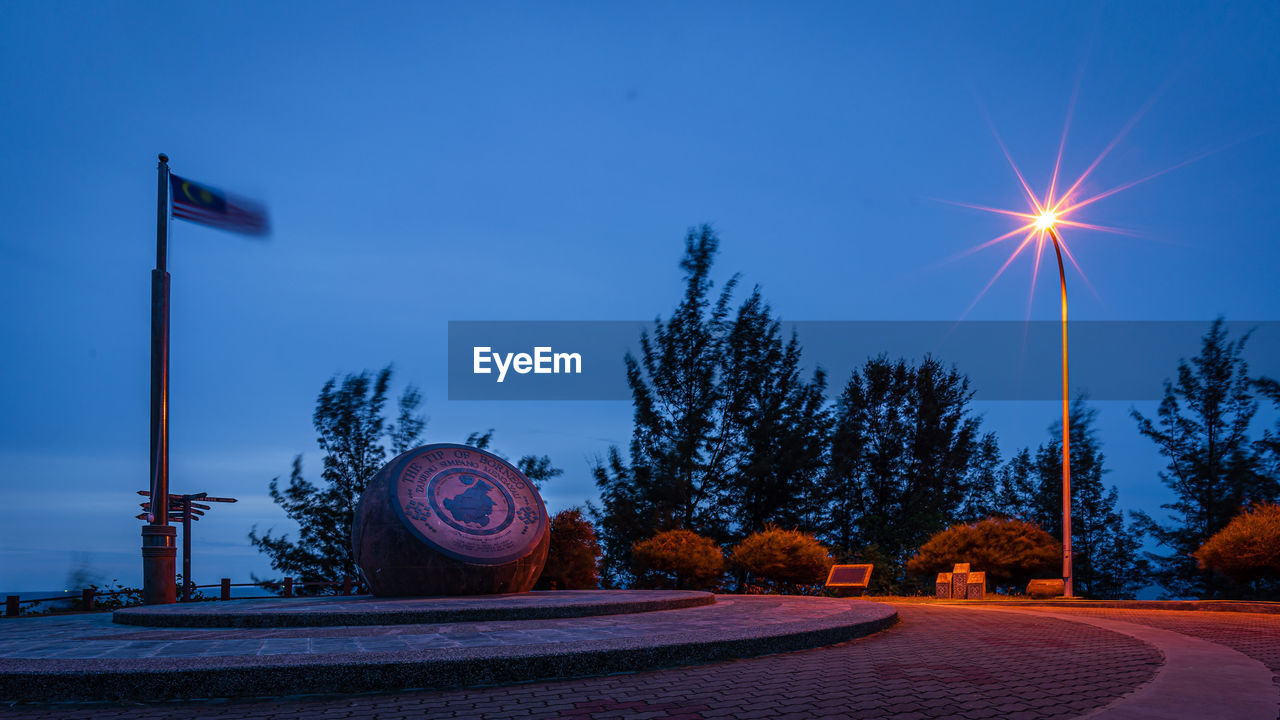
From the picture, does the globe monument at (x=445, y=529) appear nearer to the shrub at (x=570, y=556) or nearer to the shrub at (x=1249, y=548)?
the shrub at (x=570, y=556)

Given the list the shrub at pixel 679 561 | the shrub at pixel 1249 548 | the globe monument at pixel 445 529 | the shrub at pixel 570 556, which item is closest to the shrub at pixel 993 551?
the shrub at pixel 1249 548

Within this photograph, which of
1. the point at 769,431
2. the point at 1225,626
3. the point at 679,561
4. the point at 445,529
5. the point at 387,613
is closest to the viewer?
the point at 387,613

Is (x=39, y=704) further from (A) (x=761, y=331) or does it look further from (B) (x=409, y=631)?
(A) (x=761, y=331)

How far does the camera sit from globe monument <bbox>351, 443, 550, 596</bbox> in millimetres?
13570

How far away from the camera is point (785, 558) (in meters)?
22.2

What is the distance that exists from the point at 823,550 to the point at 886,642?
13324 mm

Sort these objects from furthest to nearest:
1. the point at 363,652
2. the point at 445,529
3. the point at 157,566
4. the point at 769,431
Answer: the point at 769,431, the point at 157,566, the point at 445,529, the point at 363,652

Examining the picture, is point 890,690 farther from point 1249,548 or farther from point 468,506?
point 1249,548

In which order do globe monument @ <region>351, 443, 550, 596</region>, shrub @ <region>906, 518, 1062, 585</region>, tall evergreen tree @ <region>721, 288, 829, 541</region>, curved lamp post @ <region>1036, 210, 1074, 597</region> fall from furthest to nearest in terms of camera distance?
tall evergreen tree @ <region>721, 288, 829, 541</region> → shrub @ <region>906, 518, 1062, 585</region> → curved lamp post @ <region>1036, 210, 1074, 597</region> → globe monument @ <region>351, 443, 550, 596</region>

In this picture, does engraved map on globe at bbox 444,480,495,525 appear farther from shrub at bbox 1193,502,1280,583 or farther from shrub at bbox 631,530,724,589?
shrub at bbox 1193,502,1280,583

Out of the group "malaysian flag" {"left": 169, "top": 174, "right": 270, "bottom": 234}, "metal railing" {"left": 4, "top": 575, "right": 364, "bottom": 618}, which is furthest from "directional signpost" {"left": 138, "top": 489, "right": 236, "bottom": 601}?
"malaysian flag" {"left": 169, "top": 174, "right": 270, "bottom": 234}

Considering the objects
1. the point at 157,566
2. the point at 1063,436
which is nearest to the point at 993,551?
the point at 1063,436

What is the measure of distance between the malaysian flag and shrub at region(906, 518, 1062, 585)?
62.0 feet

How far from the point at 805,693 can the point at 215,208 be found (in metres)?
15.9
